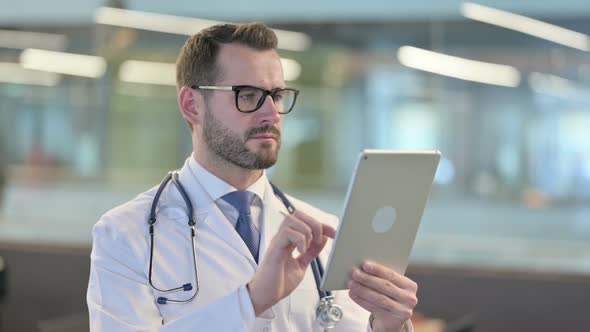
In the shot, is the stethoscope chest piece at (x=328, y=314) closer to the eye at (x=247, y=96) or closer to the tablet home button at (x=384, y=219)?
the tablet home button at (x=384, y=219)

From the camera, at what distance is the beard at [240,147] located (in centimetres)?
174

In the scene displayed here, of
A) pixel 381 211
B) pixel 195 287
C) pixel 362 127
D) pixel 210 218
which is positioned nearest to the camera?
pixel 381 211

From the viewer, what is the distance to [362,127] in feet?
15.4

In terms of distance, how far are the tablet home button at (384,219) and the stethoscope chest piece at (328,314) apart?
29 centimetres

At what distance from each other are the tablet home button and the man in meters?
0.07

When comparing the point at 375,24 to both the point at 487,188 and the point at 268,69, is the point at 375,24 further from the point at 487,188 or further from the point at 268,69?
the point at 268,69

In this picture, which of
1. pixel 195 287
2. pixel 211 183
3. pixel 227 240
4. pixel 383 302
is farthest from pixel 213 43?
pixel 383 302

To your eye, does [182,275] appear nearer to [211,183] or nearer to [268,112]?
[211,183]

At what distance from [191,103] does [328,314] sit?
0.54m

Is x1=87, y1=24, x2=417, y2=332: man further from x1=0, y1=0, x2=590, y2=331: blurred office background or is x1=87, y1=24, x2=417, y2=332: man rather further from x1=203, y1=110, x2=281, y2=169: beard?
x1=0, y1=0, x2=590, y2=331: blurred office background

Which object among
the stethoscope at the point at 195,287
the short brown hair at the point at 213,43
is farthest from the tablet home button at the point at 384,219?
the short brown hair at the point at 213,43

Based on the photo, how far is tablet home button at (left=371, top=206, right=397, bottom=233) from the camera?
1.52 m

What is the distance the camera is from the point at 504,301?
13.9 ft

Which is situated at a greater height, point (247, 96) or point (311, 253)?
point (247, 96)
